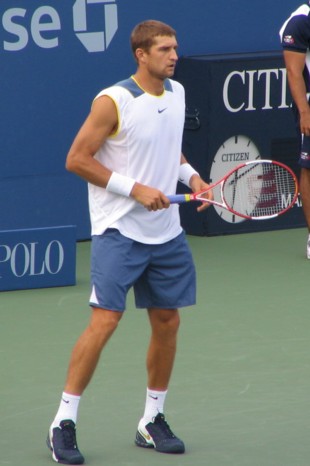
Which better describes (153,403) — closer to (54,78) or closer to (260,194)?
(260,194)

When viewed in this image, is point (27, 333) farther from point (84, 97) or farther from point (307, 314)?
point (84, 97)

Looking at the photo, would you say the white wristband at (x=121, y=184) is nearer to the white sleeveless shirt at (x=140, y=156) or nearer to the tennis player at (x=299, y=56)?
the white sleeveless shirt at (x=140, y=156)

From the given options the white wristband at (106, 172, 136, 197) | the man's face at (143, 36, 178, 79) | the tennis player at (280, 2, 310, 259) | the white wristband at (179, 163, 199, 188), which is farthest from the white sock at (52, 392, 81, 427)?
the tennis player at (280, 2, 310, 259)

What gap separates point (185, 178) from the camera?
505cm

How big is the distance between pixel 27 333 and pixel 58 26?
2694 mm

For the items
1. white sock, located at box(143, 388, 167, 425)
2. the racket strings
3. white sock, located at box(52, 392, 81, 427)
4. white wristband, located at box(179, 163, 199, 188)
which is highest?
white wristband, located at box(179, 163, 199, 188)

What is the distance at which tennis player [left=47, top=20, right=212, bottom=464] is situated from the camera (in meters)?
4.70

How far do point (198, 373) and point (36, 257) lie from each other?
1850 millimetres

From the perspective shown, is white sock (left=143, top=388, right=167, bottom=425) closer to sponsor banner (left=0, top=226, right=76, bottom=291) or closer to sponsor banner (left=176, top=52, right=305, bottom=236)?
sponsor banner (left=0, top=226, right=76, bottom=291)

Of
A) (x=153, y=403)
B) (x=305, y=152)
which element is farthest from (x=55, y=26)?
(x=153, y=403)

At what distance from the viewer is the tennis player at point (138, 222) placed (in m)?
4.70

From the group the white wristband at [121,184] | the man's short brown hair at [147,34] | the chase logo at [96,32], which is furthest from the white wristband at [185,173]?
the chase logo at [96,32]

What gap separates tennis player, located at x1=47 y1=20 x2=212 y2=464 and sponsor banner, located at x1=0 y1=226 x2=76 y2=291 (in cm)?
252

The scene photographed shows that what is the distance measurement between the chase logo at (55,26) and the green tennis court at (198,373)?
5.14 feet
